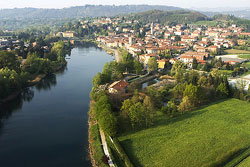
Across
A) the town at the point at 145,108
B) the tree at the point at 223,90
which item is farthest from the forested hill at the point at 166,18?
the tree at the point at 223,90

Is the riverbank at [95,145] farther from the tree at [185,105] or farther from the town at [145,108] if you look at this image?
the tree at [185,105]

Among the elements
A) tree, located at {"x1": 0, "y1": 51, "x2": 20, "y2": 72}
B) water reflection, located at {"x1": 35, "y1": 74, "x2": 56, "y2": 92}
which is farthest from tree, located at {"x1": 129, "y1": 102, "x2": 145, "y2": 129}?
tree, located at {"x1": 0, "y1": 51, "x2": 20, "y2": 72}

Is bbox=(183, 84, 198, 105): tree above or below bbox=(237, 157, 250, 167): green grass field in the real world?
above

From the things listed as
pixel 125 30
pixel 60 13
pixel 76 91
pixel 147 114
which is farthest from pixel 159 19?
pixel 60 13

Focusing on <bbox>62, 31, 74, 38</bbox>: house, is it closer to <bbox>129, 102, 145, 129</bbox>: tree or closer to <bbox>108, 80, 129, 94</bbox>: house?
<bbox>108, 80, 129, 94</bbox>: house

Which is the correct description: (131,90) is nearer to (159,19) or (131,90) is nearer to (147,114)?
(147,114)

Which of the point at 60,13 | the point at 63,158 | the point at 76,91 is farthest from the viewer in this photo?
the point at 60,13

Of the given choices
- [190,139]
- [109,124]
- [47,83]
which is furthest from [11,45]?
[190,139]
